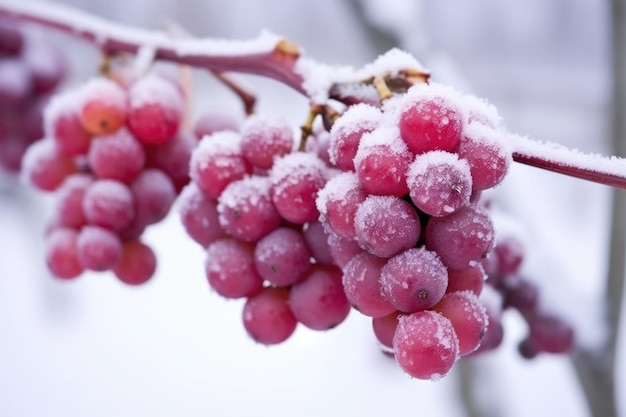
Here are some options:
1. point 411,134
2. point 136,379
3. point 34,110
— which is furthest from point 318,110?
point 136,379

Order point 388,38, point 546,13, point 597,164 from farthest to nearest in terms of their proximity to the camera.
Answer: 1. point 546,13
2. point 388,38
3. point 597,164

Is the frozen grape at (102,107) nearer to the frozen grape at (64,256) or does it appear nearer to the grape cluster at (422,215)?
the frozen grape at (64,256)

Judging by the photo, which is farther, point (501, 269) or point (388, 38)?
point (388, 38)

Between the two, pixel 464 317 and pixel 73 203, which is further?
pixel 73 203

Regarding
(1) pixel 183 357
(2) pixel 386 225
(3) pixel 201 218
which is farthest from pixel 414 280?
(1) pixel 183 357

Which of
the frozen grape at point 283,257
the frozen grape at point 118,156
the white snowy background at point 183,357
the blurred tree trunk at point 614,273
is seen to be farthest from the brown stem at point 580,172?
the white snowy background at point 183,357

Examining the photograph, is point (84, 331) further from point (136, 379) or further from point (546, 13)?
point (546, 13)

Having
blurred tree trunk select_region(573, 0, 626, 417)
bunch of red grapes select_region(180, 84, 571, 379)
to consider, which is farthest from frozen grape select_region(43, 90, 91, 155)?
blurred tree trunk select_region(573, 0, 626, 417)

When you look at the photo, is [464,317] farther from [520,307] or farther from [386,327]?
[520,307]
